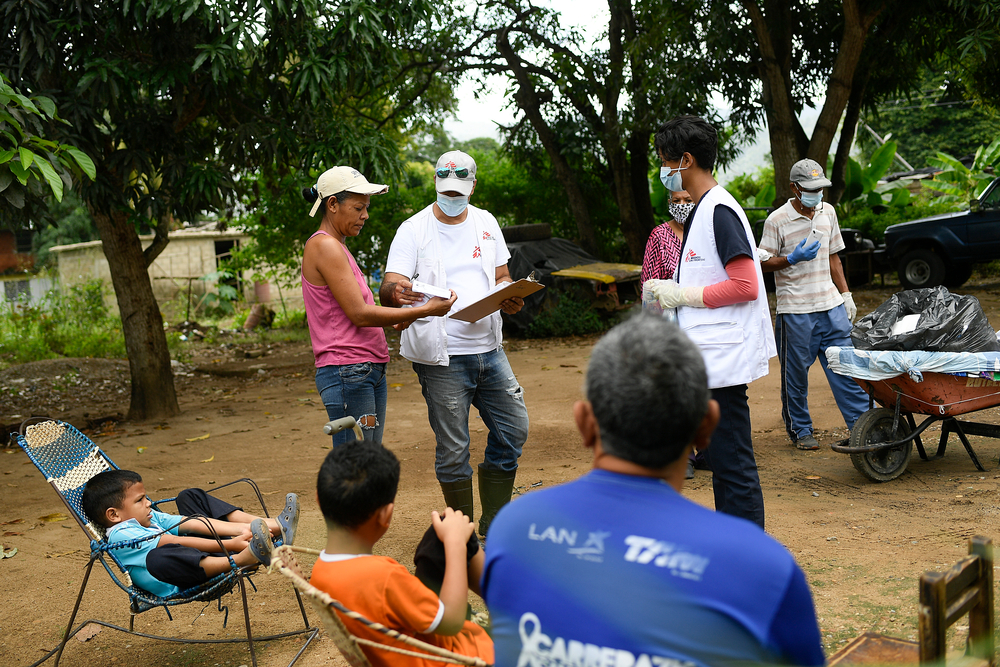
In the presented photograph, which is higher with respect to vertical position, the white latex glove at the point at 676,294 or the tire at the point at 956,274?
the white latex glove at the point at 676,294

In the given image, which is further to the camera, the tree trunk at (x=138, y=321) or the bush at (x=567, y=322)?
the bush at (x=567, y=322)

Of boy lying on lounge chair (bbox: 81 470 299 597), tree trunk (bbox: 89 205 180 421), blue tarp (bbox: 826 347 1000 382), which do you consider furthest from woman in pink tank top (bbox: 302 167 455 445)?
tree trunk (bbox: 89 205 180 421)

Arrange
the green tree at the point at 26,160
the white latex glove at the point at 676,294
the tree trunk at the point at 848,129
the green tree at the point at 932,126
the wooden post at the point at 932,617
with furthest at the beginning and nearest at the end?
the green tree at the point at 932,126, the tree trunk at the point at 848,129, the green tree at the point at 26,160, the white latex glove at the point at 676,294, the wooden post at the point at 932,617

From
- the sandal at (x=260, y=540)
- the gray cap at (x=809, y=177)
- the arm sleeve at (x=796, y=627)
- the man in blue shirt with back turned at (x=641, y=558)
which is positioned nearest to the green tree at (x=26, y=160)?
the sandal at (x=260, y=540)

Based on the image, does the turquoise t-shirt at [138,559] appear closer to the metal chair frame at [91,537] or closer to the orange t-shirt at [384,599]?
the metal chair frame at [91,537]

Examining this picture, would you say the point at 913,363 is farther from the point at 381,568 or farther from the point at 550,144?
the point at 550,144

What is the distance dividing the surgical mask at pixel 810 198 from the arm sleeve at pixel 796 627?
4.68 m

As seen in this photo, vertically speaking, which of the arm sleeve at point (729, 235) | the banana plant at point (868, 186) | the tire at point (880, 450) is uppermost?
the banana plant at point (868, 186)

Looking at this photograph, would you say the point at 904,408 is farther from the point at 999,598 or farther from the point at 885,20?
the point at 885,20

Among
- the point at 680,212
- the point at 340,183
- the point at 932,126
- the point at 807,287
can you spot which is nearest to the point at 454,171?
the point at 340,183

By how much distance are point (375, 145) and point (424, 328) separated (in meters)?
3.56

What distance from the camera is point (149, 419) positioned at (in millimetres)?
8750

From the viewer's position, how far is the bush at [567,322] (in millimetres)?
12953

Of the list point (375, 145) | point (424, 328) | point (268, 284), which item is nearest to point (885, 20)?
point (375, 145)
